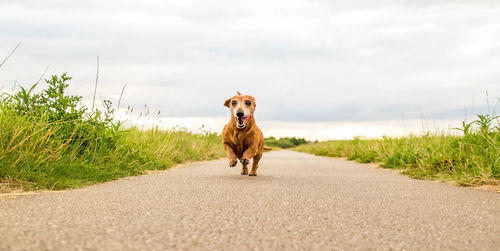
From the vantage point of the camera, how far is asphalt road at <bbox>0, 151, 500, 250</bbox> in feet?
6.40

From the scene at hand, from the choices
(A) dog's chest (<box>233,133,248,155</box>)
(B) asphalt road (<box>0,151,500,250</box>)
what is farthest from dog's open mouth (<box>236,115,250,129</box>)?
(B) asphalt road (<box>0,151,500,250</box>)

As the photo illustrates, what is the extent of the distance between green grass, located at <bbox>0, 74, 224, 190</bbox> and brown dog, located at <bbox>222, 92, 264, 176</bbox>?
1.41m

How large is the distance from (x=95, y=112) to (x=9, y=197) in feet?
9.31

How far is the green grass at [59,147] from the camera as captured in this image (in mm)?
3963

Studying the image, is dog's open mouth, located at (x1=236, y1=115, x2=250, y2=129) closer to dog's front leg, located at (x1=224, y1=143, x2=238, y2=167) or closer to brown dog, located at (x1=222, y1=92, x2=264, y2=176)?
brown dog, located at (x1=222, y1=92, x2=264, y2=176)

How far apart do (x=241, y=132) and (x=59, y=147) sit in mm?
2031

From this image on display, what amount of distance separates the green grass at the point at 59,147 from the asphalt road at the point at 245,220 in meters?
0.59

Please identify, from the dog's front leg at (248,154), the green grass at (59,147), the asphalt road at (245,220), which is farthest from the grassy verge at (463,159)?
the green grass at (59,147)

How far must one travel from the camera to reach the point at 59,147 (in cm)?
452

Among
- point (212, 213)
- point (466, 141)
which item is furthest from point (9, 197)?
point (466, 141)

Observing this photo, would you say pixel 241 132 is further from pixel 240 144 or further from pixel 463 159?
pixel 463 159

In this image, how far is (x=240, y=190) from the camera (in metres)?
3.84

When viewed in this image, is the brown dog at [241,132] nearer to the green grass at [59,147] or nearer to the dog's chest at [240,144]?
the dog's chest at [240,144]

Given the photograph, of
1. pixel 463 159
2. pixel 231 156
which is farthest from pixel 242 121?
pixel 463 159
